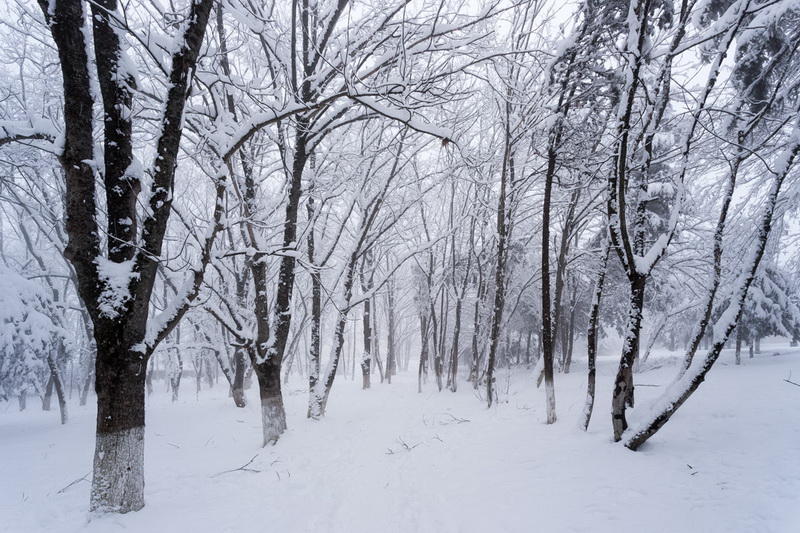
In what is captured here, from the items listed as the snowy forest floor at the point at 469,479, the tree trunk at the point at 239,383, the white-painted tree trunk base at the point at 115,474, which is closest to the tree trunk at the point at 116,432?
the white-painted tree trunk base at the point at 115,474

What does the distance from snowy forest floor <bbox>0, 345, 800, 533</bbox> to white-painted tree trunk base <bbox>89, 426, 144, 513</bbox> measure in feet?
0.45

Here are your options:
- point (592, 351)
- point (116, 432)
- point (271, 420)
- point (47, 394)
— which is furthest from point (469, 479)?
point (47, 394)

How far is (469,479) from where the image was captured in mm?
4797

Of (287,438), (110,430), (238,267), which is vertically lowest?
(287,438)

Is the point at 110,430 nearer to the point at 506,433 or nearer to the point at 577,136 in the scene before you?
the point at 506,433

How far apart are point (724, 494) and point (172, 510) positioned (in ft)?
19.3

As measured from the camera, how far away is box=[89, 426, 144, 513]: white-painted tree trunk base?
12.1ft

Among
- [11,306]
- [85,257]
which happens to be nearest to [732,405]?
[85,257]

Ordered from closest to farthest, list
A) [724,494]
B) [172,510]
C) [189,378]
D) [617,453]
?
[724,494] < [172,510] < [617,453] < [189,378]

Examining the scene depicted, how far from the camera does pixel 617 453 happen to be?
187 inches

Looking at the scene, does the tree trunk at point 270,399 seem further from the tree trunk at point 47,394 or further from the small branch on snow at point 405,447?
the tree trunk at point 47,394

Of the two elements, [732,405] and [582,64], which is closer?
[732,405]

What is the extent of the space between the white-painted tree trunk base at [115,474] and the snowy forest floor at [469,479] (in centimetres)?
14

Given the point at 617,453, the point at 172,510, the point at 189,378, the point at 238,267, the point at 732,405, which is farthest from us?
the point at 189,378
